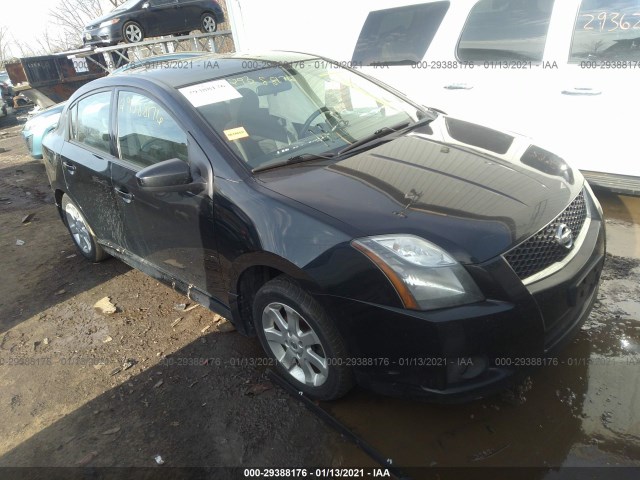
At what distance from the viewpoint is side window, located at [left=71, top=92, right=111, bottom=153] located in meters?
3.49

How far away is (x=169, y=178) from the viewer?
2.62 m

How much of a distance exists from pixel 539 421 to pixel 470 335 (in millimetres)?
748

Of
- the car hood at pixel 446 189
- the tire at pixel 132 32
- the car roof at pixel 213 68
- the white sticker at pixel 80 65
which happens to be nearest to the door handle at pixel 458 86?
the car roof at pixel 213 68

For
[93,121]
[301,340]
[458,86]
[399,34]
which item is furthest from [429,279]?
[399,34]

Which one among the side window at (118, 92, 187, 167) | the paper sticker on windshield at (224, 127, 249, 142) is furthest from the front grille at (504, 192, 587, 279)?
the side window at (118, 92, 187, 167)

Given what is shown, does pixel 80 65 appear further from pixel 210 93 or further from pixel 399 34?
pixel 210 93

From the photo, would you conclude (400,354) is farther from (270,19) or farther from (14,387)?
(270,19)

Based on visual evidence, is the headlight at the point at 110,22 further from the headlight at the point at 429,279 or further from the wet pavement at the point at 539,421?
the headlight at the point at 429,279

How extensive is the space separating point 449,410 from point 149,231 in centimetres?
217

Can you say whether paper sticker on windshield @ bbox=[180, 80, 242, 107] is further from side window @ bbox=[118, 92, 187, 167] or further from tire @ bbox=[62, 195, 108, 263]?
tire @ bbox=[62, 195, 108, 263]

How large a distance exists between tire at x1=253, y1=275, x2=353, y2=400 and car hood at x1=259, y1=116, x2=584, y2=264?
Result: 0.47 m

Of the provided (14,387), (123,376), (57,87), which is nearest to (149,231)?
(123,376)

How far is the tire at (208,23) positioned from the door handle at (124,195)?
10.9 metres

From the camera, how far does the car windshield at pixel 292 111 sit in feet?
9.03
